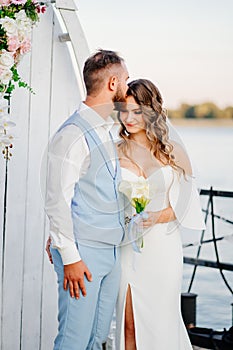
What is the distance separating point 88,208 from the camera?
2977 mm

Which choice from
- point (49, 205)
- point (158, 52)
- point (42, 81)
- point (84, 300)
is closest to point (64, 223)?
point (49, 205)

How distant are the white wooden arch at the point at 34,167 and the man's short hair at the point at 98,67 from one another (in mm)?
560

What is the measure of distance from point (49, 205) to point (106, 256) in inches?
13.0

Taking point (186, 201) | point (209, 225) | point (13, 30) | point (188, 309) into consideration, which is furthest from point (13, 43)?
point (209, 225)

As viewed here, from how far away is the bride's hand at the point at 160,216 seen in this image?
10.6ft

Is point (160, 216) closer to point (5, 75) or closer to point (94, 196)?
point (94, 196)

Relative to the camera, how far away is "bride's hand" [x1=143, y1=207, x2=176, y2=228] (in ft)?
10.6

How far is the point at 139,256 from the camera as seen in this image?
10.7 feet

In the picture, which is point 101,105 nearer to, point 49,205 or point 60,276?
point 49,205

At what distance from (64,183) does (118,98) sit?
451mm

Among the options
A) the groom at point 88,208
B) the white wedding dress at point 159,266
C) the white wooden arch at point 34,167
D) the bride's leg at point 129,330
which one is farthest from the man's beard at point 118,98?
the bride's leg at point 129,330

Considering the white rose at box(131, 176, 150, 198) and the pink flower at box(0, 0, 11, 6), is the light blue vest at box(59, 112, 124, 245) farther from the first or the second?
the pink flower at box(0, 0, 11, 6)

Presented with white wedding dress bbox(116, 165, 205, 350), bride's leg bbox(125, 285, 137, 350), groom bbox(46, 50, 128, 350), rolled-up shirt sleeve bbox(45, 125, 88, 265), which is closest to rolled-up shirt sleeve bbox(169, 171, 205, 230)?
white wedding dress bbox(116, 165, 205, 350)

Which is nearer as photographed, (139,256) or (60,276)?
(60,276)
